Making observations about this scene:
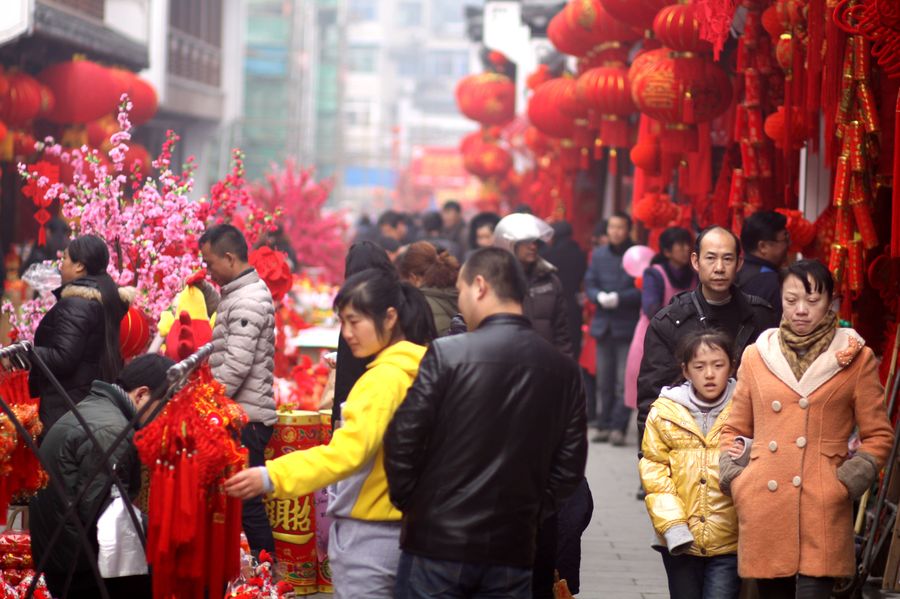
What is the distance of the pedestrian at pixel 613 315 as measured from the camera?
43.9 feet

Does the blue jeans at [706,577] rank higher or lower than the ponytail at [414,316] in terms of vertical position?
lower

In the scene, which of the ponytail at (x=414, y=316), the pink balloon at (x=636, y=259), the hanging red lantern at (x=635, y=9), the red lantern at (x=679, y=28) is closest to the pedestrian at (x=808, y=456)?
the ponytail at (x=414, y=316)

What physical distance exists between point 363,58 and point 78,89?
9274 cm

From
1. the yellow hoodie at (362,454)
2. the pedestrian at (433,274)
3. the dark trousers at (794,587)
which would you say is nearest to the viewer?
the yellow hoodie at (362,454)

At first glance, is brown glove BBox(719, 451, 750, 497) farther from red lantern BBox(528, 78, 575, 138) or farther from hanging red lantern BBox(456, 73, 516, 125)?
hanging red lantern BBox(456, 73, 516, 125)

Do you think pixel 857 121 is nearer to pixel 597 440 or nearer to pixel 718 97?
pixel 718 97

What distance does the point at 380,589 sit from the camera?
16.9 ft

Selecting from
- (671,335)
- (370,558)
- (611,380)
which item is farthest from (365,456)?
(611,380)

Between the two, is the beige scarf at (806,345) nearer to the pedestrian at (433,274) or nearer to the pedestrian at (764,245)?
the pedestrian at (764,245)

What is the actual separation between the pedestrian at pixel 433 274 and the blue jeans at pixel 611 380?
17.7ft

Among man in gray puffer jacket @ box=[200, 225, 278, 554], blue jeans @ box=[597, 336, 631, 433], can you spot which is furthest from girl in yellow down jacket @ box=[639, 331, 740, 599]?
blue jeans @ box=[597, 336, 631, 433]

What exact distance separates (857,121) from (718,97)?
9.10 feet

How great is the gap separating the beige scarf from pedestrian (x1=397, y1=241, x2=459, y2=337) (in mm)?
2612

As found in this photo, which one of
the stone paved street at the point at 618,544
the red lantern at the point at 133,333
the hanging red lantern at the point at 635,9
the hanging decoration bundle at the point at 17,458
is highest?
the hanging red lantern at the point at 635,9
